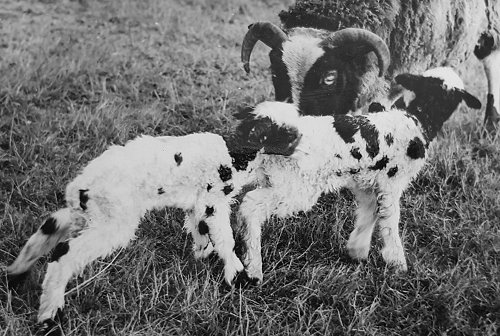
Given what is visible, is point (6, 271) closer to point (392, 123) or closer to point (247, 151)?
point (247, 151)

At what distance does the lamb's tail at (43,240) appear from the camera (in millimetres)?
3357

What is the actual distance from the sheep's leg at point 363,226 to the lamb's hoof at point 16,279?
2.25 m

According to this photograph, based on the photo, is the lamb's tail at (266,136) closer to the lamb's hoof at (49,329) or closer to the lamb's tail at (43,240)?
the lamb's tail at (43,240)

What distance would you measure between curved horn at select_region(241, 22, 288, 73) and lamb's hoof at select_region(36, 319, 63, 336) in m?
2.65

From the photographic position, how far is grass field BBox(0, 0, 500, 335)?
362cm

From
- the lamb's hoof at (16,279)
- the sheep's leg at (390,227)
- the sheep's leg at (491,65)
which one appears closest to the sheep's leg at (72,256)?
the lamb's hoof at (16,279)

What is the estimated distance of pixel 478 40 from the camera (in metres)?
5.55

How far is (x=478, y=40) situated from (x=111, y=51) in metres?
3.85

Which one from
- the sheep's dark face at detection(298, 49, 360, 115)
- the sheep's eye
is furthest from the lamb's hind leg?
the sheep's eye

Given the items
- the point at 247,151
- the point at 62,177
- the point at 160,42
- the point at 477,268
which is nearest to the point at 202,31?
the point at 160,42

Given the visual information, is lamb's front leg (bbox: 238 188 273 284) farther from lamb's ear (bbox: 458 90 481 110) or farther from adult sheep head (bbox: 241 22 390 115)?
lamb's ear (bbox: 458 90 481 110)

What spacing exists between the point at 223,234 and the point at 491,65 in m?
3.59

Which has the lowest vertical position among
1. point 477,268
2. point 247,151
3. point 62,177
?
point 477,268

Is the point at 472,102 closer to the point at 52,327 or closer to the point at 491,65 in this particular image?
the point at 491,65
